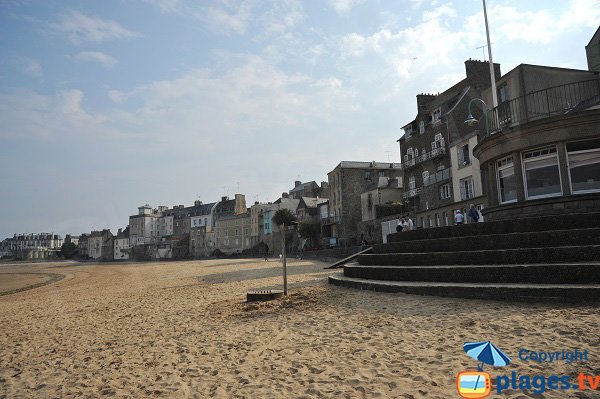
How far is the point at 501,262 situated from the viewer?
1071cm

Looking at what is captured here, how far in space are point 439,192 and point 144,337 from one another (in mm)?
35312

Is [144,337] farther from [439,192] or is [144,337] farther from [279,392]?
[439,192]

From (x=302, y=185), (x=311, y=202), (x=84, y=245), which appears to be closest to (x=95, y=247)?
(x=84, y=245)

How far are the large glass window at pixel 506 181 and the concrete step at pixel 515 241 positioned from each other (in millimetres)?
4690

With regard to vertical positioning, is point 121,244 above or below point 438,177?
below

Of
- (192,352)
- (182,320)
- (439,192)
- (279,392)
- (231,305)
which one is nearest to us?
(279,392)

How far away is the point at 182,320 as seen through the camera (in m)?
10.3

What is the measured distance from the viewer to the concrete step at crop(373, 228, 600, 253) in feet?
34.1

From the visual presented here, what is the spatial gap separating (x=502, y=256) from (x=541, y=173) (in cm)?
589

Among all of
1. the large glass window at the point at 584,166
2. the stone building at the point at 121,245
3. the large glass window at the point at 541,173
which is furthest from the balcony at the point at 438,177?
the stone building at the point at 121,245

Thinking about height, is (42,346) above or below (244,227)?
below

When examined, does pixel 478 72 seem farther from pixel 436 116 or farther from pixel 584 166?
pixel 584 166

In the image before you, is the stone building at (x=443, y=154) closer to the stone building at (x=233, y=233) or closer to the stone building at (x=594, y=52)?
the stone building at (x=594, y=52)

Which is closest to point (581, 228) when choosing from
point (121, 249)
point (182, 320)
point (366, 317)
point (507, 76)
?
point (366, 317)
